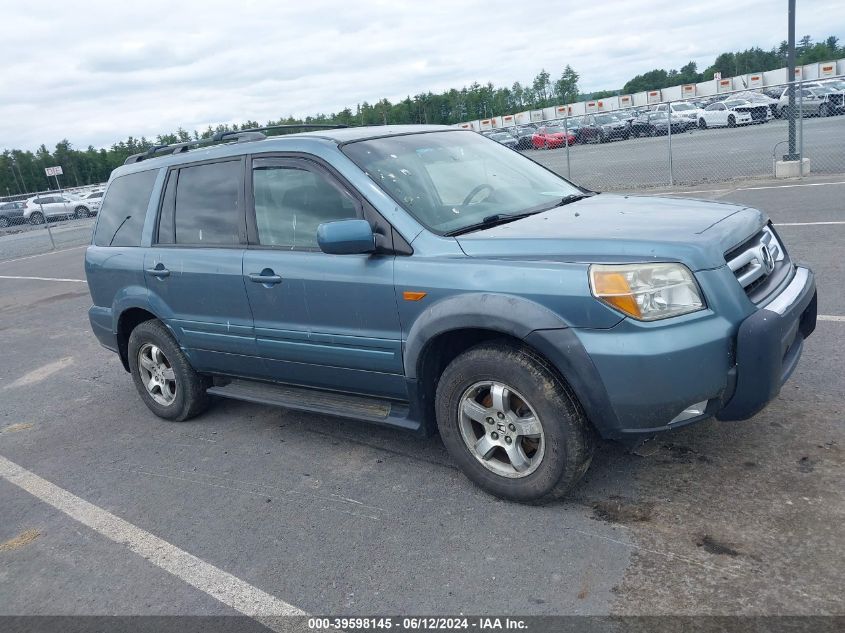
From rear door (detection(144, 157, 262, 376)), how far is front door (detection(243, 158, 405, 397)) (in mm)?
142

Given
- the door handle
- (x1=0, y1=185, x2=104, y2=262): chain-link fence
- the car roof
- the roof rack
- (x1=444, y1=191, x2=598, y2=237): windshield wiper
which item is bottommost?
(x1=0, y1=185, x2=104, y2=262): chain-link fence

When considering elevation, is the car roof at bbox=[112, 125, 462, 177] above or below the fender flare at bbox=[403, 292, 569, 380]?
above

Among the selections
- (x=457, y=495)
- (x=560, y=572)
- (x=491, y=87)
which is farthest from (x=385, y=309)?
(x=491, y=87)

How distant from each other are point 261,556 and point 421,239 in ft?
5.61

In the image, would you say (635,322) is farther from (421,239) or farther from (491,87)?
(491,87)

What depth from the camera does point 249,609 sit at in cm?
308

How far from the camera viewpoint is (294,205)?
4.34 m

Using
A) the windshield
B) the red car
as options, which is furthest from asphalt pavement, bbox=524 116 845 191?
the windshield

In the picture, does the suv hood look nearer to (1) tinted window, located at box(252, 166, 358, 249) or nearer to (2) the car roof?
(1) tinted window, located at box(252, 166, 358, 249)

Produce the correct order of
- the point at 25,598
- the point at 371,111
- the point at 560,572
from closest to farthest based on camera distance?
the point at 560,572 → the point at 25,598 → the point at 371,111

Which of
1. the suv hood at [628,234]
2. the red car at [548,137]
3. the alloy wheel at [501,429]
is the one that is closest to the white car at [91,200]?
the red car at [548,137]

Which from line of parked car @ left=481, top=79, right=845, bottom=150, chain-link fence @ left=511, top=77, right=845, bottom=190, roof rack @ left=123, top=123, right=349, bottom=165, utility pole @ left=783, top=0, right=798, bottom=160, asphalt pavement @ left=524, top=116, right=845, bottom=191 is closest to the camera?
roof rack @ left=123, top=123, right=349, bottom=165

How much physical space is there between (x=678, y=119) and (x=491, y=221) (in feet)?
96.7

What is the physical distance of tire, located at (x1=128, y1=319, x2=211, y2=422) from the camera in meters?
5.18
